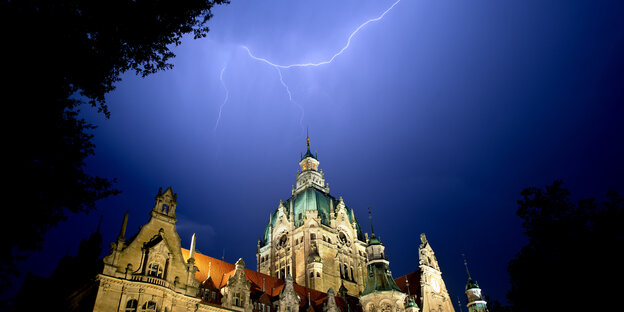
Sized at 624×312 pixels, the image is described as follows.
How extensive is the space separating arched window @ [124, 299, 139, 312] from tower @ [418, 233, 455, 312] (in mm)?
34948

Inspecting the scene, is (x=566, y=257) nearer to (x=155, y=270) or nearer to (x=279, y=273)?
(x=155, y=270)

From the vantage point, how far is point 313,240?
58562 millimetres

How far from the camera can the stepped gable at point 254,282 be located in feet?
120

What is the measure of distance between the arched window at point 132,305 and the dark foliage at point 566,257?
23545 millimetres

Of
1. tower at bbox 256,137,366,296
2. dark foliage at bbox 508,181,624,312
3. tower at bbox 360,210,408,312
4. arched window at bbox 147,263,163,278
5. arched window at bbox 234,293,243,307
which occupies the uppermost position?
tower at bbox 256,137,366,296

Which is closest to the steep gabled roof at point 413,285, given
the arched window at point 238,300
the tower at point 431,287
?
the tower at point 431,287

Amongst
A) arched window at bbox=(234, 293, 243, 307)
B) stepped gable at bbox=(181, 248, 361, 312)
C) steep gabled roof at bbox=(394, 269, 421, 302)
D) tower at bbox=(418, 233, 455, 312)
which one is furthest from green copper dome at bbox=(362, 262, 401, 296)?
arched window at bbox=(234, 293, 243, 307)

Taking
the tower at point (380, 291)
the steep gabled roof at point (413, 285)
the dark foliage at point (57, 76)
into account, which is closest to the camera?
the dark foliage at point (57, 76)

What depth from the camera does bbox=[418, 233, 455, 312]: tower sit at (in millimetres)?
48750

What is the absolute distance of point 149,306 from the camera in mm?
26203

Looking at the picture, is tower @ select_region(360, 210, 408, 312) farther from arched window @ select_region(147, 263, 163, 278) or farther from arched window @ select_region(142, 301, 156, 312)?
arched window @ select_region(142, 301, 156, 312)

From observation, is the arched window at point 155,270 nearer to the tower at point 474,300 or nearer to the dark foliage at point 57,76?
the dark foliage at point 57,76

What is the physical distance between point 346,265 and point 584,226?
46.0m

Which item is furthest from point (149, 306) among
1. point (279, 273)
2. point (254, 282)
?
point (279, 273)
